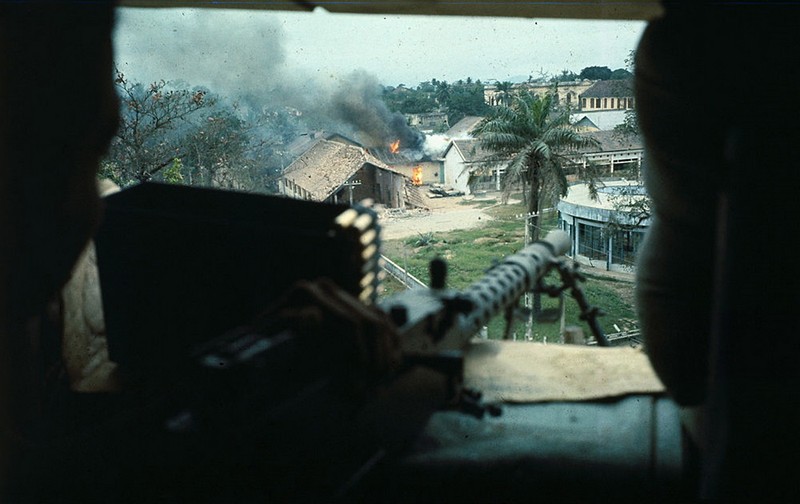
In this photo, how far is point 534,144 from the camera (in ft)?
50.2

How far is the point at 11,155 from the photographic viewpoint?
200 centimetres

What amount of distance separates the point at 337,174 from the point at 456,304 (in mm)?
6524

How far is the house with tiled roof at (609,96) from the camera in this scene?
44.9 feet

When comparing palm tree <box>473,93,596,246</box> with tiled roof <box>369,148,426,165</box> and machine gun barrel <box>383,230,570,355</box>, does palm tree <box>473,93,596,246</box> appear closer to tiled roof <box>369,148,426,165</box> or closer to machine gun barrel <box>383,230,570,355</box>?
tiled roof <box>369,148,426,165</box>

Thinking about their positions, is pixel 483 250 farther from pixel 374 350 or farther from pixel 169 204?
pixel 374 350

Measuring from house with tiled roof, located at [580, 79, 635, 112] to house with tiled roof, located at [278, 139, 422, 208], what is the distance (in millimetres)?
5853

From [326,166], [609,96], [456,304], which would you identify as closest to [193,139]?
[326,166]

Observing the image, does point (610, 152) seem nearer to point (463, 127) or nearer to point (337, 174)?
point (463, 127)

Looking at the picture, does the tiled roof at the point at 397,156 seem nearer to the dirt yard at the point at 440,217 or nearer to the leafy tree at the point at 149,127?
the dirt yard at the point at 440,217

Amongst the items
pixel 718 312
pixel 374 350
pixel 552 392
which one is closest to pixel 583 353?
pixel 552 392

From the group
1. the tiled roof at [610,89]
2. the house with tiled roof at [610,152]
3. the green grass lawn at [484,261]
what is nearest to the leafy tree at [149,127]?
the green grass lawn at [484,261]

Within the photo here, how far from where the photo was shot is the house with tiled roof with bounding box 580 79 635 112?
13.7m

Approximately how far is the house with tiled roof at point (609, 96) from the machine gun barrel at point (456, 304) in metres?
11.1

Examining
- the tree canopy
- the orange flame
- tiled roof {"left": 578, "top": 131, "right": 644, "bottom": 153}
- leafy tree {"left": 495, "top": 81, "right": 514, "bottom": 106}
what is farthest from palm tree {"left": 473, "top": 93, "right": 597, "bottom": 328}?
the tree canopy
